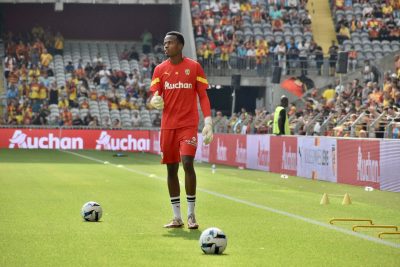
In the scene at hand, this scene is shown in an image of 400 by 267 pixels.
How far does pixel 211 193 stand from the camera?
20.4m

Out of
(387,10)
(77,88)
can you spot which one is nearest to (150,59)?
(77,88)

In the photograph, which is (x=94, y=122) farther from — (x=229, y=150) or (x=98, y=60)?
(x=229, y=150)

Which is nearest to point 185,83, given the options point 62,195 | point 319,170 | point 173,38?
point 173,38

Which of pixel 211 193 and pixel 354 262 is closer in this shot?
pixel 354 262

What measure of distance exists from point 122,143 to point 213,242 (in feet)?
127

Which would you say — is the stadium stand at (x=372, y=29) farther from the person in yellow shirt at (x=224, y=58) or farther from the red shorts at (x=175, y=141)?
the red shorts at (x=175, y=141)

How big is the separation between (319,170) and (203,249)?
56.5ft

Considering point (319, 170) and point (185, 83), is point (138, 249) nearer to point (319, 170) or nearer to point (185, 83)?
point (185, 83)

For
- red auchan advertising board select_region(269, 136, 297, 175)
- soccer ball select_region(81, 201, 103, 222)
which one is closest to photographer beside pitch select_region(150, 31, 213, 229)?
soccer ball select_region(81, 201, 103, 222)

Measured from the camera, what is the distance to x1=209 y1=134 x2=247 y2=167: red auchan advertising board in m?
34.9

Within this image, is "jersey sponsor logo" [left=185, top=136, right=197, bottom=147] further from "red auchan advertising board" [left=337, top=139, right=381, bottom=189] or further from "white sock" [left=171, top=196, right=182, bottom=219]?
"red auchan advertising board" [left=337, top=139, right=381, bottom=189]

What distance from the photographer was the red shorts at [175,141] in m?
13.1

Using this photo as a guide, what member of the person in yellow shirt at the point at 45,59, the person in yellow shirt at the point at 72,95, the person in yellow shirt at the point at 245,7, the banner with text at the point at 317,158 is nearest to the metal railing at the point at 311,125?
the banner with text at the point at 317,158

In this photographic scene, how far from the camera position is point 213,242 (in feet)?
33.5
